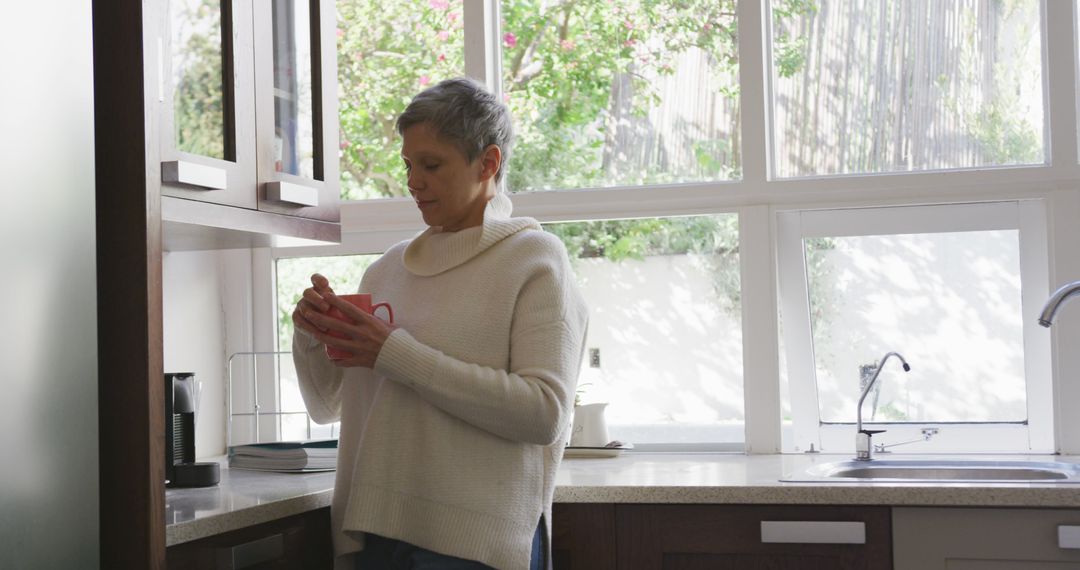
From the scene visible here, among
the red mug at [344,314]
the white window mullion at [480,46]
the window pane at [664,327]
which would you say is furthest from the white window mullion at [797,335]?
the red mug at [344,314]

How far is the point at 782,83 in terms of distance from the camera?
275 cm

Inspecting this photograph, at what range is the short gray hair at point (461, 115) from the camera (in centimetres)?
167

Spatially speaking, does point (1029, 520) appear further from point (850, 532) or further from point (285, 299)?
point (285, 299)

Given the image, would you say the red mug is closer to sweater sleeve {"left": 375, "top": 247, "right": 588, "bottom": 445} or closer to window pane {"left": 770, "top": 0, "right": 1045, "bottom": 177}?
sweater sleeve {"left": 375, "top": 247, "right": 588, "bottom": 445}

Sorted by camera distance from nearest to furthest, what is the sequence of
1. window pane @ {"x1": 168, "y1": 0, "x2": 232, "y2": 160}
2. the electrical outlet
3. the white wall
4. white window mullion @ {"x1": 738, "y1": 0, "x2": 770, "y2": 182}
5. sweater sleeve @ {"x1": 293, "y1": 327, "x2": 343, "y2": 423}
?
the white wall → sweater sleeve @ {"x1": 293, "y1": 327, "x2": 343, "y2": 423} → window pane @ {"x1": 168, "y1": 0, "x2": 232, "y2": 160} → white window mullion @ {"x1": 738, "y1": 0, "x2": 770, "y2": 182} → the electrical outlet

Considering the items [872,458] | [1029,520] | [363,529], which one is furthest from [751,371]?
[363,529]

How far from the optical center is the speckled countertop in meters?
1.66

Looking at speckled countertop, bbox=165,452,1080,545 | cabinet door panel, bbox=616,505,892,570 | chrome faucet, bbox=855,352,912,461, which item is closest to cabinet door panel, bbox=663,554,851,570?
cabinet door panel, bbox=616,505,892,570

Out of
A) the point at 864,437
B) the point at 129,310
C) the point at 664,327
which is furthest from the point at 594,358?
the point at 129,310

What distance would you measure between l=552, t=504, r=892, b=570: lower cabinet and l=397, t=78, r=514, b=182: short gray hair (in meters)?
0.75

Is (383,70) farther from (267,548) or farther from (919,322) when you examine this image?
(267,548)

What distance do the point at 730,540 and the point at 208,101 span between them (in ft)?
3.91

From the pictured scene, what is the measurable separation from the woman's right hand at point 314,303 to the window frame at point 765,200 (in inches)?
49.4

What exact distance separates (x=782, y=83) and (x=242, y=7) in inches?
52.7
